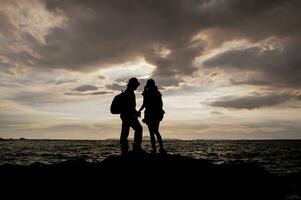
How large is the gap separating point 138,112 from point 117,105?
3.14 feet

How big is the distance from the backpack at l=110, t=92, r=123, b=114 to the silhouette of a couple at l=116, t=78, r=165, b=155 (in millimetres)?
76

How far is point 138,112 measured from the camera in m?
13.2

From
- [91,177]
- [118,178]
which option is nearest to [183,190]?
[118,178]

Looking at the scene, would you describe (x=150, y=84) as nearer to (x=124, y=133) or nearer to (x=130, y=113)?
(x=130, y=113)

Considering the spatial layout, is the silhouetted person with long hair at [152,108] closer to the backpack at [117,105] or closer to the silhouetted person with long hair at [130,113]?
the silhouetted person with long hair at [130,113]

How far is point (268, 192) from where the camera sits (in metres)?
14.0

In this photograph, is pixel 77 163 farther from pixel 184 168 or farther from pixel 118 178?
pixel 184 168

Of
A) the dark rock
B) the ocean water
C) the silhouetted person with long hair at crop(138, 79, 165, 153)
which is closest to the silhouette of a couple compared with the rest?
the silhouetted person with long hair at crop(138, 79, 165, 153)

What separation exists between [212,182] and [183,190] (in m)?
1.39

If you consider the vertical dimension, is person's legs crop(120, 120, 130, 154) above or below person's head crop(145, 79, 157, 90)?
below

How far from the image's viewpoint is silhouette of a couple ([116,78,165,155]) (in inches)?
505

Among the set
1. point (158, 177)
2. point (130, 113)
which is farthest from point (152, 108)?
point (158, 177)

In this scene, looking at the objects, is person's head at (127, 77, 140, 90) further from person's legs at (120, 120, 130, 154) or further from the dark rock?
the dark rock

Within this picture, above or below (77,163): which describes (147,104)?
above
